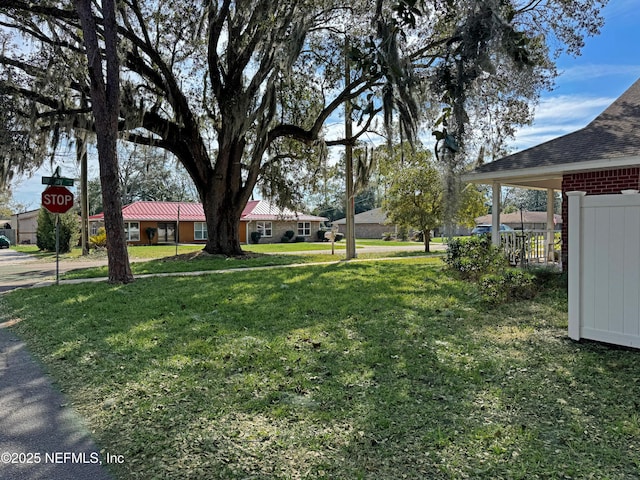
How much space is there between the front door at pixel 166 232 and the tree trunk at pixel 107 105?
78.8ft

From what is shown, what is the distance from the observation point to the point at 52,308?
6.99 meters

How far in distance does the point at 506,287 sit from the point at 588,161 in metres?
3.07

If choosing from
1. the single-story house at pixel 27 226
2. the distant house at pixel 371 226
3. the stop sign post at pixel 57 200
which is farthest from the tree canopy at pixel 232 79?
the single-story house at pixel 27 226

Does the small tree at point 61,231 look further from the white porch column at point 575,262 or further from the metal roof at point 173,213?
the white porch column at point 575,262

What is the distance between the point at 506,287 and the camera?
6.73 metres

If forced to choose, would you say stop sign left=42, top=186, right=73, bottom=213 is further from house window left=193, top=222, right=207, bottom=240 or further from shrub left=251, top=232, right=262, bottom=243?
house window left=193, top=222, right=207, bottom=240

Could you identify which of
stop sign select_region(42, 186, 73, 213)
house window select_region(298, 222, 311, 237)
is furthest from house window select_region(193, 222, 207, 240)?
stop sign select_region(42, 186, 73, 213)

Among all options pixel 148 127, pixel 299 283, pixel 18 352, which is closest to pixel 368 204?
pixel 148 127

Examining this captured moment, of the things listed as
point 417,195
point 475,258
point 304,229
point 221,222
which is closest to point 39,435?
point 475,258

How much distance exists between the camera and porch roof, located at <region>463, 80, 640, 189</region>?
7.64 metres

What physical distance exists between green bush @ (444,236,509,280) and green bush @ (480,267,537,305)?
1.90 ft

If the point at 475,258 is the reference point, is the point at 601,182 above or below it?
above

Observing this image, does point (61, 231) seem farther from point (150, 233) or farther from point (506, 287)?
point (506, 287)

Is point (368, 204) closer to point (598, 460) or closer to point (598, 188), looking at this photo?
Answer: point (598, 188)
